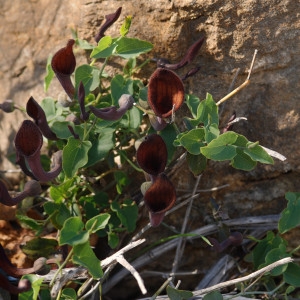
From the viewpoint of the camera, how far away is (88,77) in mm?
1697

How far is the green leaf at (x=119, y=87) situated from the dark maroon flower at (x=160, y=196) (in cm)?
29

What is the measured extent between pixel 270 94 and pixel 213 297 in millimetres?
600

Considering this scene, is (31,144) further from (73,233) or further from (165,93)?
(165,93)

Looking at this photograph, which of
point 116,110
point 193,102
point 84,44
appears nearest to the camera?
point 116,110

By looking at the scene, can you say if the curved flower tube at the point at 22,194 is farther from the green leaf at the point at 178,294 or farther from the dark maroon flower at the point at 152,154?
the green leaf at the point at 178,294

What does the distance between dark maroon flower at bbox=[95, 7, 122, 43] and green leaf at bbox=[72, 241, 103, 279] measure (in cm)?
59

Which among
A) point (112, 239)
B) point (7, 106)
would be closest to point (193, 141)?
point (112, 239)

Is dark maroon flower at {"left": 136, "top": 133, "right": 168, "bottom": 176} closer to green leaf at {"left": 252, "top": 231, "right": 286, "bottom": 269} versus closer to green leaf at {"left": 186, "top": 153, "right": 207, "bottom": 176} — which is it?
green leaf at {"left": 186, "top": 153, "right": 207, "bottom": 176}

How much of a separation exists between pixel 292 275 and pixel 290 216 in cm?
16

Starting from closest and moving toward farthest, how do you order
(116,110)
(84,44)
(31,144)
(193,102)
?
(31,144), (116,110), (193,102), (84,44)

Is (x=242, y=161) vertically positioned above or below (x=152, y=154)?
below

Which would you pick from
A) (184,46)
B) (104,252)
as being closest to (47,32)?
(184,46)

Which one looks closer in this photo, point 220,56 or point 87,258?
point 87,258

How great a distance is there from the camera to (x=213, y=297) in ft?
5.03
